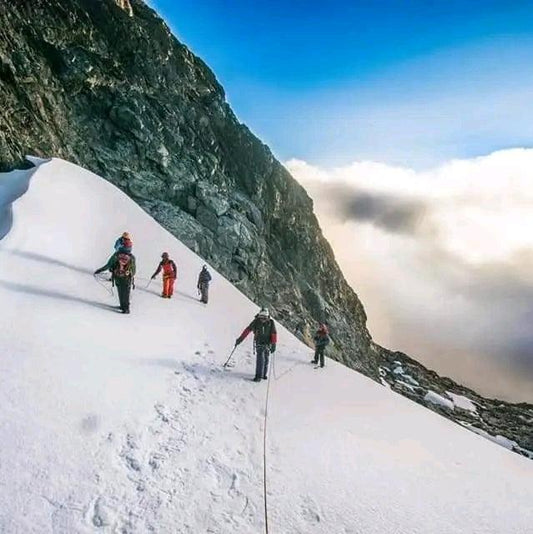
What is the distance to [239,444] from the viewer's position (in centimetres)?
713

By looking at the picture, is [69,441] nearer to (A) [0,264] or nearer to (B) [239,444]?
(B) [239,444]

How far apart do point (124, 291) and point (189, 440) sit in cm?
592

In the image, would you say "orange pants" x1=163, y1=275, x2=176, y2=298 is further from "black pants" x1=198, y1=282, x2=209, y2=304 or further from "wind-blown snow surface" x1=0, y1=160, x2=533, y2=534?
"black pants" x1=198, y1=282, x2=209, y2=304

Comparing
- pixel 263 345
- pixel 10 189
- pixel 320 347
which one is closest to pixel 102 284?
pixel 263 345

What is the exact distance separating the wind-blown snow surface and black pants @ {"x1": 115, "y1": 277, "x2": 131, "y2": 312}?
366mm

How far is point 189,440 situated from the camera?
6.82 m

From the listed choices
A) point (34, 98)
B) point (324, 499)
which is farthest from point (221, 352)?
point (34, 98)

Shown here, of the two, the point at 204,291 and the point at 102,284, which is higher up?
the point at 204,291

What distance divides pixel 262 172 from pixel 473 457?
50.6m

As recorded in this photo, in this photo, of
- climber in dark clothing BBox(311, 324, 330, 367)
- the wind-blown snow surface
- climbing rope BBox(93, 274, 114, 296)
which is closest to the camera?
the wind-blown snow surface

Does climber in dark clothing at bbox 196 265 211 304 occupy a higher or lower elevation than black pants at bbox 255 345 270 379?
higher

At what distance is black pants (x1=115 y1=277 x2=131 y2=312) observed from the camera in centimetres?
1162

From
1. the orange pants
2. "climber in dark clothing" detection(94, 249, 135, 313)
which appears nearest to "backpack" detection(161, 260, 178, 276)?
the orange pants

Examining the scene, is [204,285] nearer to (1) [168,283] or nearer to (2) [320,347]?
(1) [168,283]
